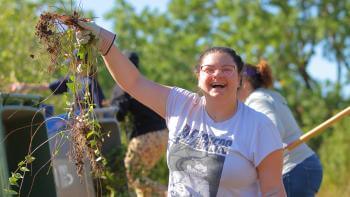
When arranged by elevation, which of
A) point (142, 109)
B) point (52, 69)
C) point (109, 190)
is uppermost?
point (52, 69)

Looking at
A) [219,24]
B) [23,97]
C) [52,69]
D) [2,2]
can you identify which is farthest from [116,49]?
[219,24]

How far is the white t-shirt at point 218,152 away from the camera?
4.64 metres

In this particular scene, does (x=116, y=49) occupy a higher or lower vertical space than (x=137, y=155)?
higher

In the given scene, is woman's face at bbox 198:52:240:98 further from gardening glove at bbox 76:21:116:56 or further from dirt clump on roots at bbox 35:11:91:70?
dirt clump on roots at bbox 35:11:91:70

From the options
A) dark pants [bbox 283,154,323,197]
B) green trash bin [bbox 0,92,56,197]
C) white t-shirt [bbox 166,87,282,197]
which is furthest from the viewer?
dark pants [bbox 283,154,323,197]

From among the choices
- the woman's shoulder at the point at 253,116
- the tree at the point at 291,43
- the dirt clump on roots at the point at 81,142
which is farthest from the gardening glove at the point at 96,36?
the tree at the point at 291,43

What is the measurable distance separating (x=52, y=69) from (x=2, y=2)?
249 inches

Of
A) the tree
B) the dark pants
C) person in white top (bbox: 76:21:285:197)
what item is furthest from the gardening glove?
the tree

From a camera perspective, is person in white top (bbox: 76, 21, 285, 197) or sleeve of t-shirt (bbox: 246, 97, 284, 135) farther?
sleeve of t-shirt (bbox: 246, 97, 284, 135)

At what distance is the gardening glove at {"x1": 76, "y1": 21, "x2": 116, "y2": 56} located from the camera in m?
4.73

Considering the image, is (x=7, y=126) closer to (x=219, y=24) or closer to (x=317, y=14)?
(x=317, y=14)

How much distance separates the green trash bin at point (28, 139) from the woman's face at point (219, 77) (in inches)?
64.3

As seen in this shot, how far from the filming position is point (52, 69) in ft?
15.8

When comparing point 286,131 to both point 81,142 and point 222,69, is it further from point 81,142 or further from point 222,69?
point 81,142
